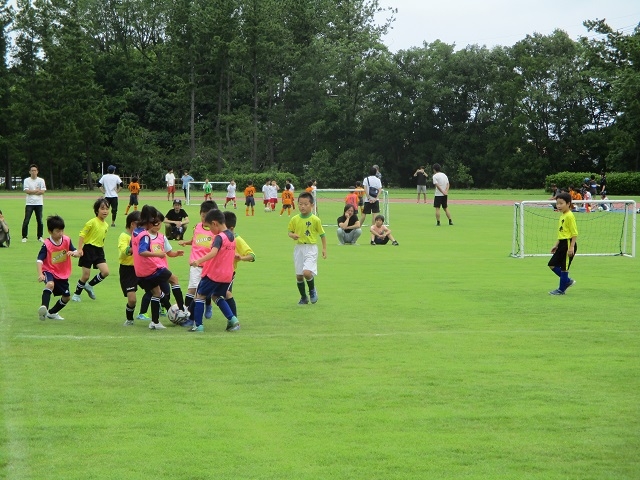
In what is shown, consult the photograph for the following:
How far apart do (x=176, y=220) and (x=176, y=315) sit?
990cm

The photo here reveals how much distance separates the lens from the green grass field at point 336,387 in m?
6.38

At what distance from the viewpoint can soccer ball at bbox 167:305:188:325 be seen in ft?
39.2

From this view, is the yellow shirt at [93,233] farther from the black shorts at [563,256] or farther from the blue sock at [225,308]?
the black shorts at [563,256]

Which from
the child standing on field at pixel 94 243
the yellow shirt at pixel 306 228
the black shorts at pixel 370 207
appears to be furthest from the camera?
the black shorts at pixel 370 207

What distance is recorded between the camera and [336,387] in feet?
28.0

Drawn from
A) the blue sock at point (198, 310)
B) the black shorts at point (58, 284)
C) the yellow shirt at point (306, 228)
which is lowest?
the blue sock at point (198, 310)

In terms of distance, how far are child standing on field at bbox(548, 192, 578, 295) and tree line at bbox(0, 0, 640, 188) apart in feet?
194

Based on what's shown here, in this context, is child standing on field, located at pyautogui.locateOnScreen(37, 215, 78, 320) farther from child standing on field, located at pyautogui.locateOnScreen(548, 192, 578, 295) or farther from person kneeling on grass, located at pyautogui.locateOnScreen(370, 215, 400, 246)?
person kneeling on grass, located at pyautogui.locateOnScreen(370, 215, 400, 246)

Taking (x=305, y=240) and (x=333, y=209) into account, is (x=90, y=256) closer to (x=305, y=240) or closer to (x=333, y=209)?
(x=305, y=240)

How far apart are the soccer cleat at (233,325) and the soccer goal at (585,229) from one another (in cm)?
1109

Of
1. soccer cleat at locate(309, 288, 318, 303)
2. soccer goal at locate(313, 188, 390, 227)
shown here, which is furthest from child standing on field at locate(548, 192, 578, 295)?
soccer goal at locate(313, 188, 390, 227)

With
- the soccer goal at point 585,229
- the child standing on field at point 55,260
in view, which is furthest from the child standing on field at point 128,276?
the soccer goal at point 585,229

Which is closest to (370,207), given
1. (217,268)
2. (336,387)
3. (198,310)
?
(198,310)

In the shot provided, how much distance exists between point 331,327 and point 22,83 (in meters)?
71.7
